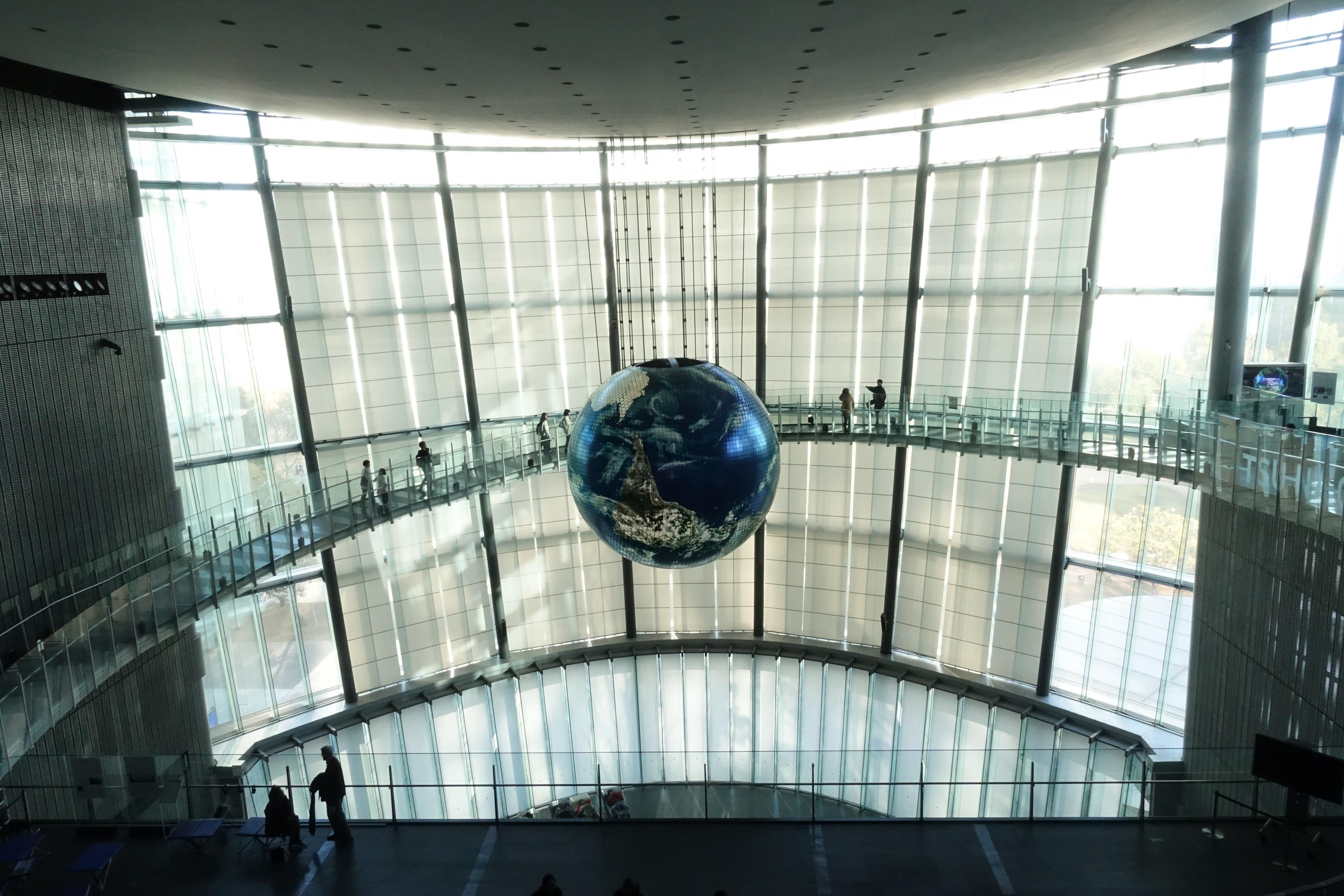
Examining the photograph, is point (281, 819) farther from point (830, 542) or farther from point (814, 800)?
point (830, 542)

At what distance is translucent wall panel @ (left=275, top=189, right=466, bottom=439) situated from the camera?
1972cm

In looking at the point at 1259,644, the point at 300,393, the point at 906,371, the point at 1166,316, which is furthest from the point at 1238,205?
the point at 300,393

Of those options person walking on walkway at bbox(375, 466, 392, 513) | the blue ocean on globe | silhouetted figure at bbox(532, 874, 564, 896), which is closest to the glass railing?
silhouetted figure at bbox(532, 874, 564, 896)

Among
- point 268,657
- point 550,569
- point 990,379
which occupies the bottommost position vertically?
point 268,657

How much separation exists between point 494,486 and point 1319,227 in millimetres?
16586

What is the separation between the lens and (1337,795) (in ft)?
29.4

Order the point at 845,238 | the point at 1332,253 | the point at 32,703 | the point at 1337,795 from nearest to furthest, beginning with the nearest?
the point at 1337,795
the point at 32,703
the point at 1332,253
the point at 845,238

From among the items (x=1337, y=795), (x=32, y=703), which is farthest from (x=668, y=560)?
(x=32, y=703)

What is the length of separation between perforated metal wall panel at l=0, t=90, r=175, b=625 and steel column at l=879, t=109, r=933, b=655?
15157 mm

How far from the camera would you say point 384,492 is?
1875cm

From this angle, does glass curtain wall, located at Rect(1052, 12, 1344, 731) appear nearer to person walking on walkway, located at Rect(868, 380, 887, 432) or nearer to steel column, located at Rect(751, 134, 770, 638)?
person walking on walkway, located at Rect(868, 380, 887, 432)

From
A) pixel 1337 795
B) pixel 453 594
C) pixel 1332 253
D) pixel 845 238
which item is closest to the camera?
pixel 1337 795

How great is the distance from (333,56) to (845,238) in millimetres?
14101

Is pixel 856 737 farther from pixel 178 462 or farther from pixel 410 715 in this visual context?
pixel 178 462
